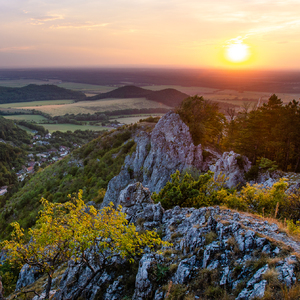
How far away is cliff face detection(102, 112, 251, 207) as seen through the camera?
3073 centimetres

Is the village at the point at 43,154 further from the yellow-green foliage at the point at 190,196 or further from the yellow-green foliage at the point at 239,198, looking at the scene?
the yellow-green foliage at the point at 239,198

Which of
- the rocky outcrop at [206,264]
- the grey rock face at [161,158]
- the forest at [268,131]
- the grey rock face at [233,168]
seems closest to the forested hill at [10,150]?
the grey rock face at [161,158]

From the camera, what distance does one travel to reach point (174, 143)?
32.8m

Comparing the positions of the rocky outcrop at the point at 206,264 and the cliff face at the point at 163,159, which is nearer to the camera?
the rocky outcrop at the point at 206,264

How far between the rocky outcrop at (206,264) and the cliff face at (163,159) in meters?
16.9

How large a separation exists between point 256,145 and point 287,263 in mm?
25926

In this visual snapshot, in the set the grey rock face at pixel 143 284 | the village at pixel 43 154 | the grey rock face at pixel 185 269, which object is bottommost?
the village at pixel 43 154

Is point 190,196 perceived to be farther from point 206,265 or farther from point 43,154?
point 43,154

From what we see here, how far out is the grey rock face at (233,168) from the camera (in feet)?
87.8

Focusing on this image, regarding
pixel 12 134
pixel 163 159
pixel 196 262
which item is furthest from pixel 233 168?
pixel 12 134

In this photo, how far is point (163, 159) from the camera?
32.2 meters

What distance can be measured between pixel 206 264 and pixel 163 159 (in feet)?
75.1

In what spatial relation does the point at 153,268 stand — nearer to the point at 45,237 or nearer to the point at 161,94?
the point at 45,237

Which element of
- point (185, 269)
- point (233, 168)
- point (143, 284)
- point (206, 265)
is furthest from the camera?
point (233, 168)
